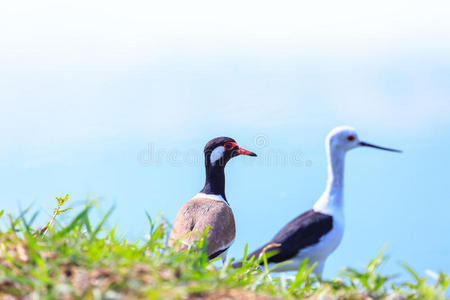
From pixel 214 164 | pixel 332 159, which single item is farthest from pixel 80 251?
pixel 214 164

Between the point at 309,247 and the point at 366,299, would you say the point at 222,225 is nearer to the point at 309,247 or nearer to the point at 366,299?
the point at 309,247

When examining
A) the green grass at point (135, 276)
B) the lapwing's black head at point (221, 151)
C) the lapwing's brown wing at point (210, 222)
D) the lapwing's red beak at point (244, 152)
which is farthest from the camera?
the lapwing's red beak at point (244, 152)

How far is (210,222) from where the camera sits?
6.85 metres

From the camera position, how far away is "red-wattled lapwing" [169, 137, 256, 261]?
6676mm

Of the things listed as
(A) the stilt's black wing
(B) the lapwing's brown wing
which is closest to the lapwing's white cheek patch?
(B) the lapwing's brown wing

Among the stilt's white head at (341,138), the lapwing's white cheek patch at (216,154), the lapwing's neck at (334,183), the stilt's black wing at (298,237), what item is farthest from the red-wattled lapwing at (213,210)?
the stilt's white head at (341,138)

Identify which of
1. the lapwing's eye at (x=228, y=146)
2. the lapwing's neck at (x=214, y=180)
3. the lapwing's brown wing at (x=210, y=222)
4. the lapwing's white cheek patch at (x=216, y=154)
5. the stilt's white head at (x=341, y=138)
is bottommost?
the lapwing's brown wing at (x=210, y=222)

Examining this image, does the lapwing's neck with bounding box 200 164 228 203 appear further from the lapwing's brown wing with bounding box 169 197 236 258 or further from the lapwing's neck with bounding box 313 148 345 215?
the lapwing's neck with bounding box 313 148 345 215

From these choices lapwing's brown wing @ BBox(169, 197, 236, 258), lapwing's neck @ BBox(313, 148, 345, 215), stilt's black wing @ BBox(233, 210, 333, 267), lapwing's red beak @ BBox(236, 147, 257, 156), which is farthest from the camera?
lapwing's red beak @ BBox(236, 147, 257, 156)

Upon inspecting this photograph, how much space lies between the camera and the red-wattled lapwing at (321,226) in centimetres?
547

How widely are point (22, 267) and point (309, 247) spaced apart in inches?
116

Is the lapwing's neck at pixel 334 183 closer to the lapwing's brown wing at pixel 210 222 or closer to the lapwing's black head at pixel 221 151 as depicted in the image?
the lapwing's brown wing at pixel 210 222

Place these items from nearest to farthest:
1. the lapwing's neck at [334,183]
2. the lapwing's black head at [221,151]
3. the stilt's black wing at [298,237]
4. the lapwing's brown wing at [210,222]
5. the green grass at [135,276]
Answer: the green grass at [135,276] → the stilt's black wing at [298,237] → the lapwing's neck at [334,183] → the lapwing's brown wing at [210,222] → the lapwing's black head at [221,151]

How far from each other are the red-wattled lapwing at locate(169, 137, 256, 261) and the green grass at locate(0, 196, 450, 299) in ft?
5.15
